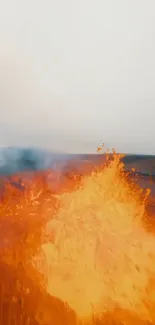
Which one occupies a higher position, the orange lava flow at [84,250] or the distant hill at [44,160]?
the distant hill at [44,160]

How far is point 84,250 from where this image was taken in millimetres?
1250

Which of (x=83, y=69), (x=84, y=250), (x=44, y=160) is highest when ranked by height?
(x=83, y=69)

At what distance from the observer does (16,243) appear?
128 cm

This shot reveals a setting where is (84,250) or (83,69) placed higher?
(83,69)

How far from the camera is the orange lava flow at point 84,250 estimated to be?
1202mm

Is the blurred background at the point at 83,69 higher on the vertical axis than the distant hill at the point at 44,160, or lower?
higher

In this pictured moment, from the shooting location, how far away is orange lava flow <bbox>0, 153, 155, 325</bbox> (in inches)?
47.3

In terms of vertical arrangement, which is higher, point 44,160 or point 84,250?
point 44,160

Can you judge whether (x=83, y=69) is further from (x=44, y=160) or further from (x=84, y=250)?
(x=84, y=250)

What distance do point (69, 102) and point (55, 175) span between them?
9.5 inches

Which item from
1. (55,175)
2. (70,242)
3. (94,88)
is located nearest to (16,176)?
(55,175)

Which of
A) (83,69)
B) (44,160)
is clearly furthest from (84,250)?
(83,69)

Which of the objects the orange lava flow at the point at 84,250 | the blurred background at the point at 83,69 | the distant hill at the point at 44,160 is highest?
the blurred background at the point at 83,69

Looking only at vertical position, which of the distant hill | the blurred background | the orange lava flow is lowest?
the orange lava flow
